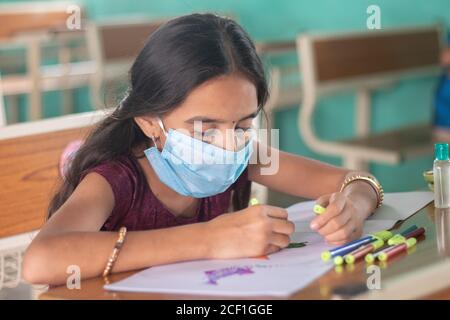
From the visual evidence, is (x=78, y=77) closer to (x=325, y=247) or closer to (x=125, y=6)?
(x=125, y=6)

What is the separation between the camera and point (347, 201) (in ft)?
4.55

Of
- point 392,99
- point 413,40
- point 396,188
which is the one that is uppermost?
point 413,40

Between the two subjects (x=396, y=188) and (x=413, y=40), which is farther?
(x=396, y=188)

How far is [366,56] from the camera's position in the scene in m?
3.91

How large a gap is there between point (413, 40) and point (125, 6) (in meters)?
2.84

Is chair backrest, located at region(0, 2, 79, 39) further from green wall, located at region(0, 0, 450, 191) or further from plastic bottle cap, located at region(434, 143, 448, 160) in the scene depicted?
plastic bottle cap, located at region(434, 143, 448, 160)

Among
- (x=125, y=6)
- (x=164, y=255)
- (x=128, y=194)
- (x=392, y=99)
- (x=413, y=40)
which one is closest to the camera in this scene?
(x=164, y=255)

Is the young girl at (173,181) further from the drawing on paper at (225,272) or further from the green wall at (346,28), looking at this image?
the green wall at (346,28)

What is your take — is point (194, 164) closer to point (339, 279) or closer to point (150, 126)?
point (150, 126)

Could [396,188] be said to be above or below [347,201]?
below

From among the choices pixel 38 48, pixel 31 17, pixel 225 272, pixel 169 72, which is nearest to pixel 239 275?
pixel 225 272

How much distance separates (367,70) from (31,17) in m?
3.07

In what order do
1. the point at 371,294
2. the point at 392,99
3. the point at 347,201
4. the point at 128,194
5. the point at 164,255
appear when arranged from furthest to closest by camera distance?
the point at 392,99 → the point at 128,194 → the point at 347,201 → the point at 164,255 → the point at 371,294
